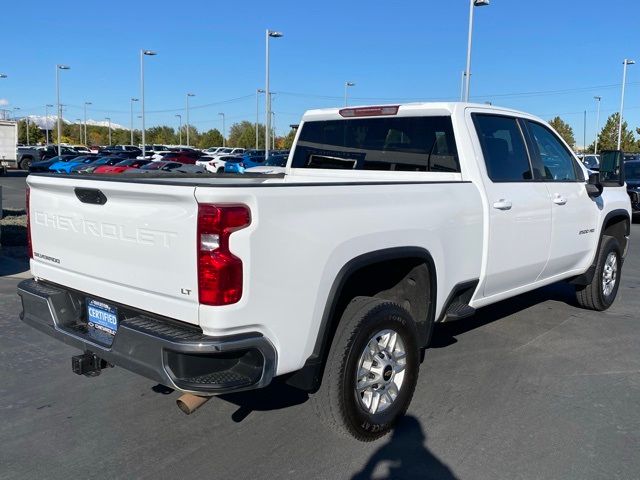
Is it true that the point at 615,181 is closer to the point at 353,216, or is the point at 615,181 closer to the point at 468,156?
the point at 468,156

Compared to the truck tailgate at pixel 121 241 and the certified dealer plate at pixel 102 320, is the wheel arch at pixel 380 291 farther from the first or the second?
the certified dealer plate at pixel 102 320

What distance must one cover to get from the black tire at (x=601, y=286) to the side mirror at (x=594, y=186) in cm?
76

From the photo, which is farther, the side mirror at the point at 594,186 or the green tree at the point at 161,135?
the green tree at the point at 161,135

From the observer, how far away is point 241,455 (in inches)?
141

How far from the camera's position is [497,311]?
22.5ft

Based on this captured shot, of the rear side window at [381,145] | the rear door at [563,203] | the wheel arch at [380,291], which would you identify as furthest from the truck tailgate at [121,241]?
the rear door at [563,203]

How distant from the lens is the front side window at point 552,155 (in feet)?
17.6

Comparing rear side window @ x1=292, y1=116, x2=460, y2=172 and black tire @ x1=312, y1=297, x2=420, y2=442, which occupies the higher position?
rear side window @ x1=292, y1=116, x2=460, y2=172

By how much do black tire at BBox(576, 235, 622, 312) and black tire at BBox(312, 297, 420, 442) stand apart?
11.5ft

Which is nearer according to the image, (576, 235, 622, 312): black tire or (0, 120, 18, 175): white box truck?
(576, 235, 622, 312): black tire

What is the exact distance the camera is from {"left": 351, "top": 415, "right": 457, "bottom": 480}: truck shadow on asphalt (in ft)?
11.1

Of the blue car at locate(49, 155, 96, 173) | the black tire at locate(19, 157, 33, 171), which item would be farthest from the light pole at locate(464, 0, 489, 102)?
the black tire at locate(19, 157, 33, 171)

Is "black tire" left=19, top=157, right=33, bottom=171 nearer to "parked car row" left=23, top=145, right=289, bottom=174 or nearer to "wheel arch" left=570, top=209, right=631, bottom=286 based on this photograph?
"parked car row" left=23, top=145, right=289, bottom=174

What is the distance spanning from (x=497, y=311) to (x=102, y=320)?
4653 millimetres
